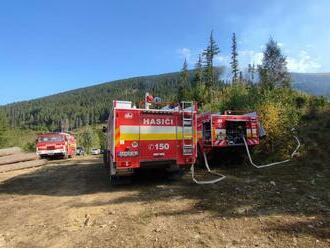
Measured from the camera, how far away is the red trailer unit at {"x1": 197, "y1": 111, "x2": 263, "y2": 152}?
592 inches

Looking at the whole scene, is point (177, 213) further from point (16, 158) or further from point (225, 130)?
point (16, 158)

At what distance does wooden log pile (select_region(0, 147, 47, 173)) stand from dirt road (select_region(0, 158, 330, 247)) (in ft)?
21.3

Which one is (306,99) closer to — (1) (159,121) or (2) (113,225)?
(1) (159,121)

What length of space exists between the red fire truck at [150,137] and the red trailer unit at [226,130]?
255 cm

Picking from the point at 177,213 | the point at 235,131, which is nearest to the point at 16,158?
the point at 235,131

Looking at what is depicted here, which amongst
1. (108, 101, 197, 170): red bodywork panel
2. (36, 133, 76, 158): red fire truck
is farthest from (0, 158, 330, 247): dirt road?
(36, 133, 76, 158): red fire truck

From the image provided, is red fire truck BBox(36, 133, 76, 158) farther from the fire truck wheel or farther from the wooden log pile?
the fire truck wheel

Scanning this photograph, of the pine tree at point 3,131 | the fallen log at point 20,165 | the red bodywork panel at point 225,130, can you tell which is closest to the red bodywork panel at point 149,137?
the red bodywork panel at point 225,130

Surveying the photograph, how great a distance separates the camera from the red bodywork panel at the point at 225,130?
15.0m

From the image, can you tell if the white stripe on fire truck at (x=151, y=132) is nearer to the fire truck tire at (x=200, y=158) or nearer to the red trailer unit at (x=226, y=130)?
the red trailer unit at (x=226, y=130)

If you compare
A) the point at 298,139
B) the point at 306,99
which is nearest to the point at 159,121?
the point at 298,139

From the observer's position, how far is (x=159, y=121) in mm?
12078

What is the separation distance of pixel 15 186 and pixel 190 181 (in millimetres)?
6533

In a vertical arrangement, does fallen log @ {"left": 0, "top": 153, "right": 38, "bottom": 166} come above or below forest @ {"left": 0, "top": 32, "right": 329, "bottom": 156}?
below
